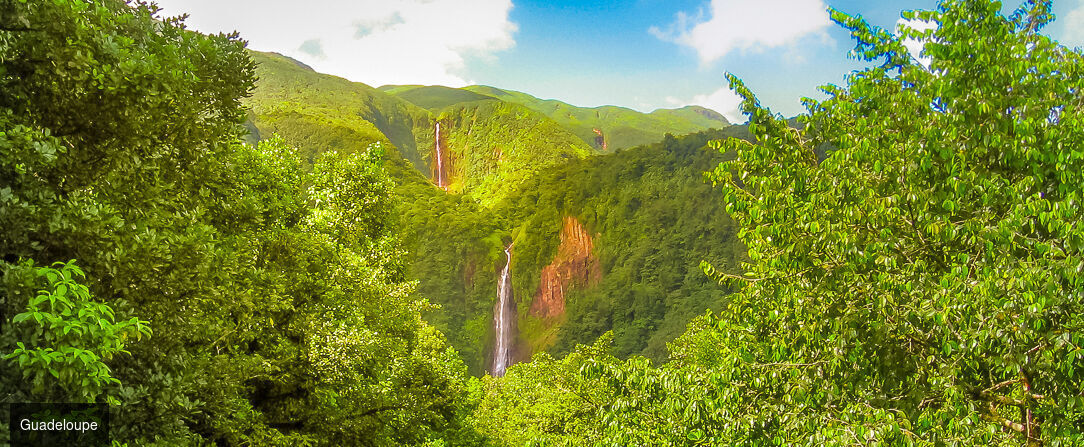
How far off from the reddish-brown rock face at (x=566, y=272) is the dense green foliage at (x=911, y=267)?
83185 millimetres

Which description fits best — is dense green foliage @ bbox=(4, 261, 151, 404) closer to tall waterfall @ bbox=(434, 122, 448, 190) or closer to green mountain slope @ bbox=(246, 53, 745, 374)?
green mountain slope @ bbox=(246, 53, 745, 374)

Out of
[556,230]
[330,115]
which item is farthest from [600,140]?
[556,230]

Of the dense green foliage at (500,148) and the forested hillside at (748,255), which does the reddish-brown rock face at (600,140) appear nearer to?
the dense green foliage at (500,148)

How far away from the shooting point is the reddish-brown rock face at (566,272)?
3691 inches

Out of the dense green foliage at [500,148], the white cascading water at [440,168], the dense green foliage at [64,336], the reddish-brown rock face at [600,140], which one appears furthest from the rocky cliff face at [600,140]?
the dense green foliage at [64,336]

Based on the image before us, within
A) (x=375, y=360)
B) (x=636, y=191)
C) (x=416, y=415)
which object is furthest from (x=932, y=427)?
(x=636, y=191)

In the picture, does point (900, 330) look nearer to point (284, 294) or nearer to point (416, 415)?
point (284, 294)

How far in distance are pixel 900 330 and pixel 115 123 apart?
397 inches

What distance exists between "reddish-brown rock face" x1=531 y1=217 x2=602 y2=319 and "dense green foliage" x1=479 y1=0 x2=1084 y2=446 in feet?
273

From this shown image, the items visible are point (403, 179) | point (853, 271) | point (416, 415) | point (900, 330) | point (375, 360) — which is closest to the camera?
point (900, 330)

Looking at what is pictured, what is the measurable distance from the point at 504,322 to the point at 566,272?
14.0 metres

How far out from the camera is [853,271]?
7.55 metres

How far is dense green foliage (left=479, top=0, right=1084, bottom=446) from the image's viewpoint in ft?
19.5

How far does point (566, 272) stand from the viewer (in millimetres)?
96000
